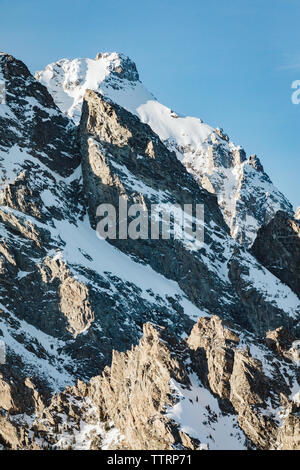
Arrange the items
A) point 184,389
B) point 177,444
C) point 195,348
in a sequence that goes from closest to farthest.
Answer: point 177,444
point 184,389
point 195,348

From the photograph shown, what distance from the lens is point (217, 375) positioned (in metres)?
157

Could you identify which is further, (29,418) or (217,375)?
(29,418)

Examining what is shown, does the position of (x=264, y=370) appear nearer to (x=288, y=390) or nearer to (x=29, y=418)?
(x=288, y=390)

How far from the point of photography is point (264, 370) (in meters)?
158

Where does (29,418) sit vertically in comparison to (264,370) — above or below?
below
